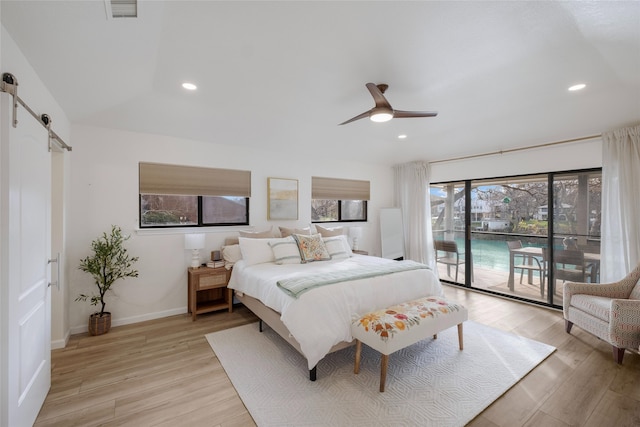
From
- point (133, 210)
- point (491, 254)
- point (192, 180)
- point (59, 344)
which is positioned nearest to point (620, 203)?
point (491, 254)

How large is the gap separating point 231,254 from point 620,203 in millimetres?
4729

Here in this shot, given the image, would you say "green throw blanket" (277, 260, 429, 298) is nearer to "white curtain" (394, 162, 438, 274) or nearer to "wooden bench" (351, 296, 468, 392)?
"wooden bench" (351, 296, 468, 392)

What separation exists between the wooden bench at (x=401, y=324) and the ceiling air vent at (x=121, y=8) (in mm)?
2601

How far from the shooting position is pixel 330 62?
7.01 ft

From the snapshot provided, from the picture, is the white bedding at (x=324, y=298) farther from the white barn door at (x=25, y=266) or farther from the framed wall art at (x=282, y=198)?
the white barn door at (x=25, y=266)

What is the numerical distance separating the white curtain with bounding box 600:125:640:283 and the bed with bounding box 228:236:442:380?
7.00 ft

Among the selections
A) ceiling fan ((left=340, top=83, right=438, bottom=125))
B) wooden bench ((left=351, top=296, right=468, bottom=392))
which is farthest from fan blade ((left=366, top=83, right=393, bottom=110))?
wooden bench ((left=351, top=296, right=468, bottom=392))

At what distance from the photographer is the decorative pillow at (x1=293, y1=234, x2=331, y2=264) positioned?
361 centimetres

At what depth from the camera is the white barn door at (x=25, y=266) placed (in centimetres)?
136

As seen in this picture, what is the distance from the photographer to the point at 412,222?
5383 millimetres

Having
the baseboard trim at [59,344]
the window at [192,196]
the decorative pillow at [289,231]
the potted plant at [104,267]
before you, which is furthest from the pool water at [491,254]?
the baseboard trim at [59,344]

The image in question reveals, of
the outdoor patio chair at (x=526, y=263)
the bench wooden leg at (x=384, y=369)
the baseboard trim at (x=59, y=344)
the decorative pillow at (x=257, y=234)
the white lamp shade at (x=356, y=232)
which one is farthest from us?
the white lamp shade at (x=356, y=232)

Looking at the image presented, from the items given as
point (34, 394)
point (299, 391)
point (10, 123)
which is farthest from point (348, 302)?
point (10, 123)

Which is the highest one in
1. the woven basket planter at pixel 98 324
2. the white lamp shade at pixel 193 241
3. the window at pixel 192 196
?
the window at pixel 192 196
